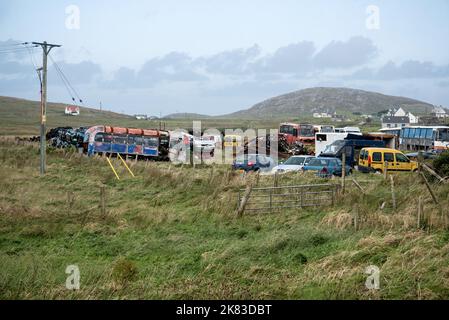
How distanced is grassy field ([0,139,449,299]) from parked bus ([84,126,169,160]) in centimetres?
1766

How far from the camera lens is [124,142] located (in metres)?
39.2

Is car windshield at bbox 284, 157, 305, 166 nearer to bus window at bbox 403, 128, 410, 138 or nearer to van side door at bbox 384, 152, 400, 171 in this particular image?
van side door at bbox 384, 152, 400, 171

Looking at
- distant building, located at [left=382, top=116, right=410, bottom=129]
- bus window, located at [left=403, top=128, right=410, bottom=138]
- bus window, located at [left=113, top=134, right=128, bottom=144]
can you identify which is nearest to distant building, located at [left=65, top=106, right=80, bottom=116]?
distant building, located at [left=382, top=116, right=410, bottom=129]

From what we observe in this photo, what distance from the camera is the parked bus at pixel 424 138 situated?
131 ft

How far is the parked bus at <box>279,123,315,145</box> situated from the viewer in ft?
143

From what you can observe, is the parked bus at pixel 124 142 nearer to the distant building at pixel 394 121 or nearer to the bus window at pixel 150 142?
the bus window at pixel 150 142

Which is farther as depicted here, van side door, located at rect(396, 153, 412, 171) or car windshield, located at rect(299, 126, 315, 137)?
car windshield, located at rect(299, 126, 315, 137)

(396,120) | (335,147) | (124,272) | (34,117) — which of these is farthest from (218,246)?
(34,117)

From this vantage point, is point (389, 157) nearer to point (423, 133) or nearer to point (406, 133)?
point (423, 133)

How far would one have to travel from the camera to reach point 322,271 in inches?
390

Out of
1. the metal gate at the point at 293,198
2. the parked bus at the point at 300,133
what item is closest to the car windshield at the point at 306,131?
the parked bus at the point at 300,133

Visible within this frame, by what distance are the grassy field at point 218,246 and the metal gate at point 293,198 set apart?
0.55 m

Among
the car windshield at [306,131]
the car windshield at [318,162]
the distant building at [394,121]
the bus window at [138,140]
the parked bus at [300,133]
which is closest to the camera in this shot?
the car windshield at [318,162]
